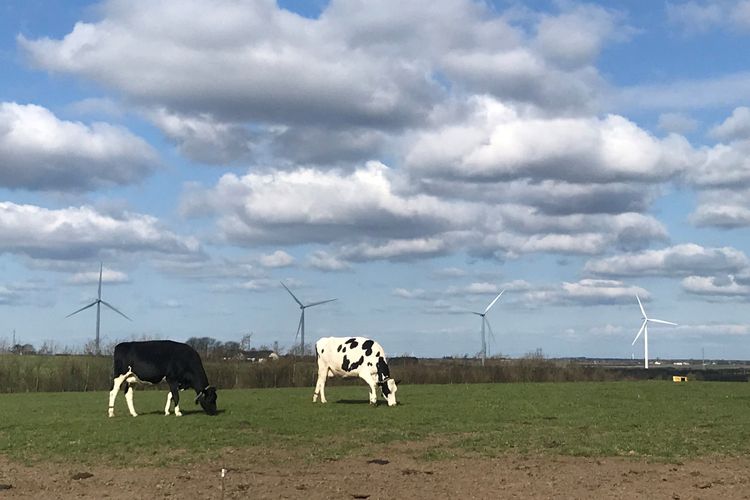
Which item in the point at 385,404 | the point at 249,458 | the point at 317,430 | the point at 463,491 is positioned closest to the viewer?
the point at 463,491

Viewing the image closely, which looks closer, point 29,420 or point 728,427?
point 728,427

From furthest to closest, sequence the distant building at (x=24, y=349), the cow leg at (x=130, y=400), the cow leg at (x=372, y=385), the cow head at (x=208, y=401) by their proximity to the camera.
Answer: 1. the distant building at (x=24, y=349)
2. the cow leg at (x=372, y=385)
3. the cow head at (x=208, y=401)
4. the cow leg at (x=130, y=400)

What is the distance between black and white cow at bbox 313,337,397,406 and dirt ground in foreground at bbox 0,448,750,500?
40.4 ft

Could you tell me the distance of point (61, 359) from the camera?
55.3 metres

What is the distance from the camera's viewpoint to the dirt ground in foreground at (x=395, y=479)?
534 inches

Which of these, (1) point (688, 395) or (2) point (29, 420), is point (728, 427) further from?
(2) point (29, 420)

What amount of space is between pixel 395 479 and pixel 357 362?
620 inches

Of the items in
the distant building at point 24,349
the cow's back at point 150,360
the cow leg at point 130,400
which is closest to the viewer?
the cow leg at point 130,400

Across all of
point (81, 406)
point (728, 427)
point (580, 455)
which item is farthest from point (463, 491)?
point (81, 406)

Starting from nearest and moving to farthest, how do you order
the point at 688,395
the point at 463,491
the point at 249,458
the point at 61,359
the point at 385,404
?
the point at 463,491 → the point at 249,458 → the point at 385,404 → the point at 688,395 → the point at 61,359

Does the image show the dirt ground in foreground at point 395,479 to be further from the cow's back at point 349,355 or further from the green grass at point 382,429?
the cow's back at point 349,355

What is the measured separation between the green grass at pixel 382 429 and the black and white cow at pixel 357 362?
735 mm

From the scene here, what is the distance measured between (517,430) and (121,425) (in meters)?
9.51

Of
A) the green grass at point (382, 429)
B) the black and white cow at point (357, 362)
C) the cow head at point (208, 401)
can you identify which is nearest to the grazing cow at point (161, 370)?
the cow head at point (208, 401)
